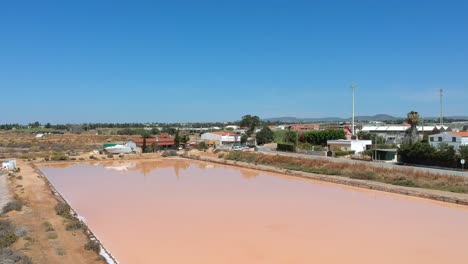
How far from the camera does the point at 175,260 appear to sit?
10328mm

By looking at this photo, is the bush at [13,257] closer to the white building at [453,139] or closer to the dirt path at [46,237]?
the dirt path at [46,237]

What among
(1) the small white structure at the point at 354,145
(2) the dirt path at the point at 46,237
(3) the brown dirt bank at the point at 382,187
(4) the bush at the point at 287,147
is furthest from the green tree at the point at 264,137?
(2) the dirt path at the point at 46,237

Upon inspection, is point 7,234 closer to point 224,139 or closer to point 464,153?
point 464,153

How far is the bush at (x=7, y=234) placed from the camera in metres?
10.6

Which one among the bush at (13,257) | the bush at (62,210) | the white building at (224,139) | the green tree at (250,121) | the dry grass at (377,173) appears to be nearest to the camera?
the bush at (13,257)

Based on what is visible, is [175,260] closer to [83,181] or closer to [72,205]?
[72,205]

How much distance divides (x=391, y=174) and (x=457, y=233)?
1094cm

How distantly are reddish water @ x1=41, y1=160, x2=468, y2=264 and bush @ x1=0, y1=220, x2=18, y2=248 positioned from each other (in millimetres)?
2299

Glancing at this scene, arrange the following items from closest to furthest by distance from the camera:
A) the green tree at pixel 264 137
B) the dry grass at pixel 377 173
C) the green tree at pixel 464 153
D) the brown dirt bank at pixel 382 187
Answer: the brown dirt bank at pixel 382 187 → the dry grass at pixel 377 173 → the green tree at pixel 464 153 → the green tree at pixel 264 137

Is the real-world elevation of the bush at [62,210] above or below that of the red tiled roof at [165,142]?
below

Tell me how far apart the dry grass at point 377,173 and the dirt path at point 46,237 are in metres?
15.7

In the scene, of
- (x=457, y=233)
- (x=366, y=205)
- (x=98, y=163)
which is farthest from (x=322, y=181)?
(x=98, y=163)

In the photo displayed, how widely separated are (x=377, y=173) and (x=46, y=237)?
59.3 feet

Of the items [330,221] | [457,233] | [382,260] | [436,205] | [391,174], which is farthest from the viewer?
[391,174]
